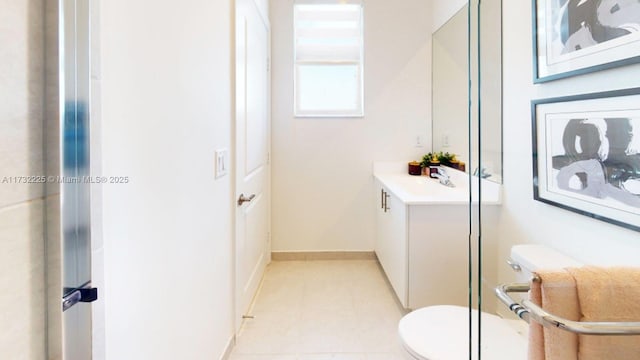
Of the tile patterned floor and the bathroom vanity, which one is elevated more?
the bathroom vanity

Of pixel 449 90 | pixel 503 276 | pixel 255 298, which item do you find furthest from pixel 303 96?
pixel 503 276

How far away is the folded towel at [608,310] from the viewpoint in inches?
31.9

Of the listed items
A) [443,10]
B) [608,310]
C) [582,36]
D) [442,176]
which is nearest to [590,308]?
[608,310]

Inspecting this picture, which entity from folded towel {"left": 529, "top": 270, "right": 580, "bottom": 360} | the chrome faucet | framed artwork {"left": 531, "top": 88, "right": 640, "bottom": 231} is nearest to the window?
the chrome faucet

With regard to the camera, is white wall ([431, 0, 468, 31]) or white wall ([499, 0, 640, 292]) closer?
white wall ([499, 0, 640, 292])

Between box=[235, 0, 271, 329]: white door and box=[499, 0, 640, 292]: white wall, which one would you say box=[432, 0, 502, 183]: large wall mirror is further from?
box=[235, 0, 271, 329]: white door

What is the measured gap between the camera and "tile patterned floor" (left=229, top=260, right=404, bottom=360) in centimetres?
206

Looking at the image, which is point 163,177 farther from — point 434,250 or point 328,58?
point 328,58

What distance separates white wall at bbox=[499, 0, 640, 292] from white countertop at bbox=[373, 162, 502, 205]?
0.13 m

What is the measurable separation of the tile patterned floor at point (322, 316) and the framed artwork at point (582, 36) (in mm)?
1351

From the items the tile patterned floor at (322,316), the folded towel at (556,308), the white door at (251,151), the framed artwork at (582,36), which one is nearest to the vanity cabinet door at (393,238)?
the tile patterned floor at (322,316)

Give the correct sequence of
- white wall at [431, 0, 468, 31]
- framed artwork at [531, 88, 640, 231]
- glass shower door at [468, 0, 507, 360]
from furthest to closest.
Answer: white wall at [431, 0, 468, 31] < glass shower door at [468, 0, 507, 360] < framed artwork at [531, 88, 640, 231]

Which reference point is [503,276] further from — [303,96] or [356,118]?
[303,96]

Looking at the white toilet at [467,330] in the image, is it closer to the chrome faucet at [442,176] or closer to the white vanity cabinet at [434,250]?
the white vanity cabinet at [434,250]
